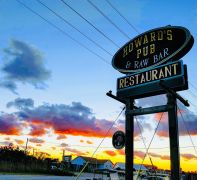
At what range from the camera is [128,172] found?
12133mm

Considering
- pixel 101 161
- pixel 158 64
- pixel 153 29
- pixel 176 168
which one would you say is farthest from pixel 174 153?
pixel 101 161

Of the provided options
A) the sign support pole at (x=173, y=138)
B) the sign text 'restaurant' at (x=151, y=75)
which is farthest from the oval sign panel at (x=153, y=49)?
the sign support pole at (x=173, y=138)

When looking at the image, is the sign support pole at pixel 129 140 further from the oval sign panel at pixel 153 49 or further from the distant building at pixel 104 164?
the distant building at pixel 104 164

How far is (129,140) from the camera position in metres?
12.6


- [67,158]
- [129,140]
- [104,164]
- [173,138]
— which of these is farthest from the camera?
[104,164]

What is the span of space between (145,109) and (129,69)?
7.42 ft

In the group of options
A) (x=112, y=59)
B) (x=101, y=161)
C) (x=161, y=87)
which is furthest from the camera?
(x=101, y=161)

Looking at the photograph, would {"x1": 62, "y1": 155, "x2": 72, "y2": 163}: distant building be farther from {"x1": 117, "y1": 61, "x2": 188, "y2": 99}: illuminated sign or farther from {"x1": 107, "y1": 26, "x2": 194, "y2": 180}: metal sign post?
{"x1": 117, "y1": 61, "x2": 188, "y2": 99}: illuminated sign

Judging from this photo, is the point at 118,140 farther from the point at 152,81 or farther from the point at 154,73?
the point at 154,73

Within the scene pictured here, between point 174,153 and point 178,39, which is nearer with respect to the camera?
point 174,153

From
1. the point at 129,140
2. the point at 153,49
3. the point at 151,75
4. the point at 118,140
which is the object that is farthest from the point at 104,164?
the point at 151,75

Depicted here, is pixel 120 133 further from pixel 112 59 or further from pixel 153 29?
pixel 153 29

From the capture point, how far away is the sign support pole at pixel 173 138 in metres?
10.3

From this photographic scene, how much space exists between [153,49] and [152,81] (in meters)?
1.66
